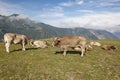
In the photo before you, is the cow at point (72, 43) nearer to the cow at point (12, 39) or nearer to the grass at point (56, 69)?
the grass at point (56, 69)

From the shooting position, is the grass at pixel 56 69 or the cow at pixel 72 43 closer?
the grass at pixel 56 69

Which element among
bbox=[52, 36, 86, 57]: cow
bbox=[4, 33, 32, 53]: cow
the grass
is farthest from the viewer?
bbox=[4, 33, 32, 53]: cow

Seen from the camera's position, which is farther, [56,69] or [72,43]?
[72,43]

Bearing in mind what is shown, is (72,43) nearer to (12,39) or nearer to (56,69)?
(56,69)

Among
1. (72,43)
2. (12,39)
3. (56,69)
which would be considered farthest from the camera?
(12,39)

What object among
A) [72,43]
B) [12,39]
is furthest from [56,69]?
[12,39]

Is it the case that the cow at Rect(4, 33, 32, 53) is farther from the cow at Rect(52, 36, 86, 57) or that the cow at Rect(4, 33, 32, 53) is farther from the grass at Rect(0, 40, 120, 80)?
the cow at Rect(52, 36, 86, 57)

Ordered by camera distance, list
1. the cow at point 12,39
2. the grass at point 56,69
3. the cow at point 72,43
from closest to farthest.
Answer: the grass at point 56,69, the cow at point 72,43, the cow at point 12,39

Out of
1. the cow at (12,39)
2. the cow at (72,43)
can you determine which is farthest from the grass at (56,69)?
the cow at (12,39)

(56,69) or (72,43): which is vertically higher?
(72,43)

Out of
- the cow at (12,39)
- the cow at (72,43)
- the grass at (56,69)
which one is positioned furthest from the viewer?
the cow at (12,39)

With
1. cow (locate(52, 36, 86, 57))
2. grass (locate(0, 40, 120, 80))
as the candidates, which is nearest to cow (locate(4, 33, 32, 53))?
grass (locate(0, 40, 120, 80))

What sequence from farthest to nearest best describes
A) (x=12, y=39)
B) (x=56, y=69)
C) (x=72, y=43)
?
(x=12, y=39)
(x=72, y=43)
(x=56, y=69)

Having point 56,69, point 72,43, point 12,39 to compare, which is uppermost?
point 12,39
